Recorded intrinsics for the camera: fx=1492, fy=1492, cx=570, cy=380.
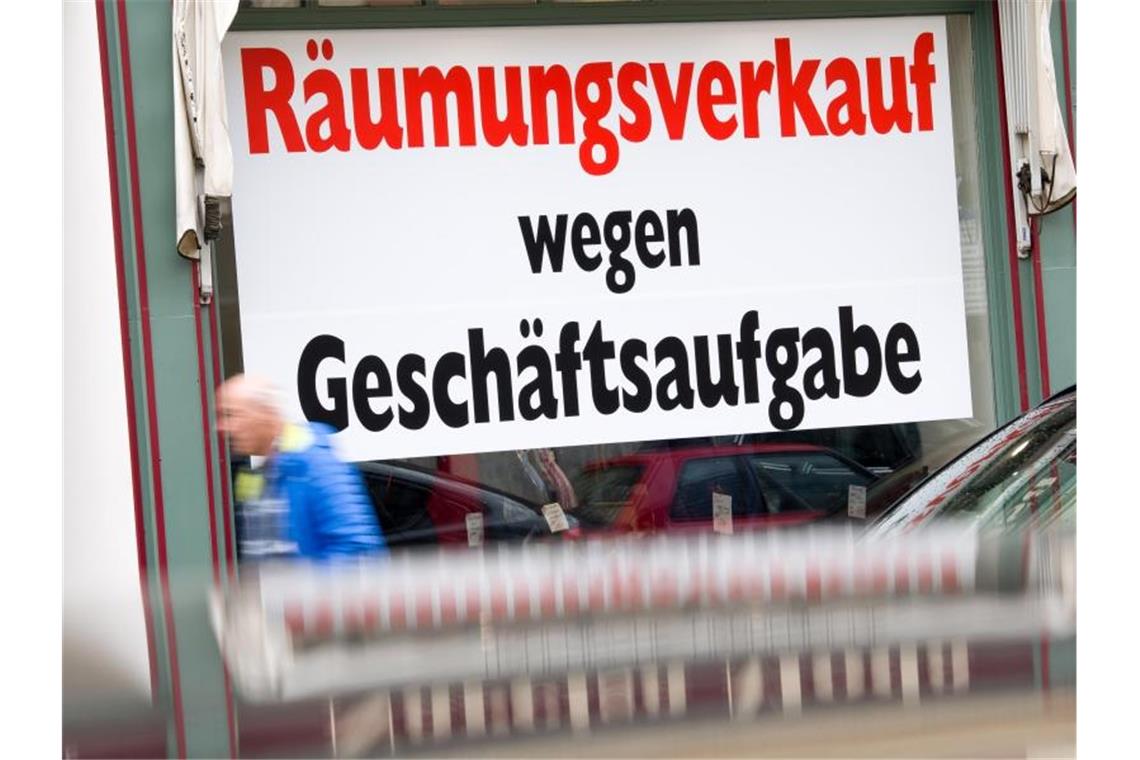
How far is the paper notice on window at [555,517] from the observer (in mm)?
7824

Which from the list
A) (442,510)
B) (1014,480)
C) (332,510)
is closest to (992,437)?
(1014,480)

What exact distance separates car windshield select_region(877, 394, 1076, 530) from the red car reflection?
8.88 feet

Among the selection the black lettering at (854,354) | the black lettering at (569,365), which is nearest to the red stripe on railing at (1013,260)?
the black lettering at (854,354)

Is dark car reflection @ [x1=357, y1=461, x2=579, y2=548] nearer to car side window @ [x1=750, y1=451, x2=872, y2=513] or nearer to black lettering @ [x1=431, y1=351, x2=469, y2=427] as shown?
black lettering @ [x1=431, y1=351, x2=469, y2=427]

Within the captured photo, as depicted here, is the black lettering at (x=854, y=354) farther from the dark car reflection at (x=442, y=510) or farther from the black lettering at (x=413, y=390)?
the black lettering at (x=413, y=390)

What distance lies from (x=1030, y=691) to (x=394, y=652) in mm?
1123

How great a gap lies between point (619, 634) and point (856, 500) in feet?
18.1

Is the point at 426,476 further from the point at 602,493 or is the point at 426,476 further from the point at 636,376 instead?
the point at 636,376

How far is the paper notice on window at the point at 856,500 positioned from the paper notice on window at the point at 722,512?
635mm

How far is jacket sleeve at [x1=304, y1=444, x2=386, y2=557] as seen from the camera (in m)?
4.76

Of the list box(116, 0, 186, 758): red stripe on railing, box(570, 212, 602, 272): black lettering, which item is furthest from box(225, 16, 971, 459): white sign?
box(116, 0, 186, 758): red stripe on railing
